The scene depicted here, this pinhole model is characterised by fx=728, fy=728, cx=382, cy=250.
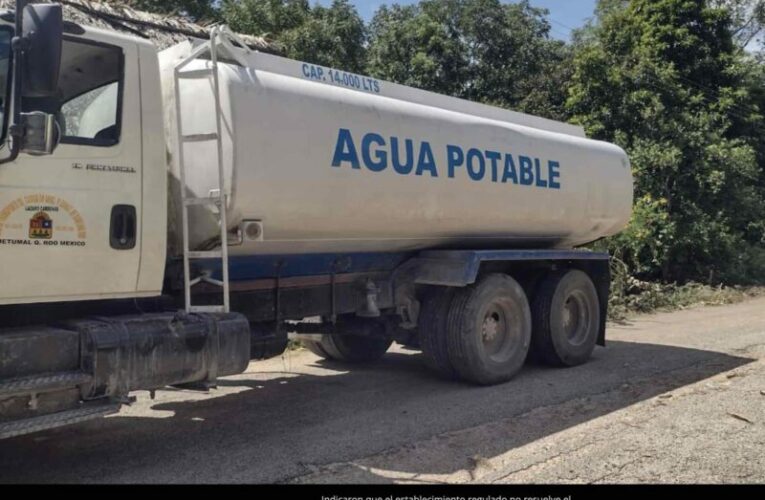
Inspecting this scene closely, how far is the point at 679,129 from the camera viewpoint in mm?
18109

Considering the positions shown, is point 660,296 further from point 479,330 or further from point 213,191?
point 213,191

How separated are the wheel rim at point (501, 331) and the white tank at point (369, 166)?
2.51 feet

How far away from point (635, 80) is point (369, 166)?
14.6 m

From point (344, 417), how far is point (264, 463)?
1362mm

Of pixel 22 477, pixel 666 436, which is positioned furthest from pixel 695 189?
pixel 22 477

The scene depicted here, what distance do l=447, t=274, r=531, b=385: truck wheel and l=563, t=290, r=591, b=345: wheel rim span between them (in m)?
1.09

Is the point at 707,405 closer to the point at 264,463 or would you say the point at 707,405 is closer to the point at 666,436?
the point at 666,436

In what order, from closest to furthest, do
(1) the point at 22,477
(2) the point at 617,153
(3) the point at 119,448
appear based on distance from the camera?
1. (1) the point at 22,477
2. (3) the point at 119,448
3. (2) the point at 617,153

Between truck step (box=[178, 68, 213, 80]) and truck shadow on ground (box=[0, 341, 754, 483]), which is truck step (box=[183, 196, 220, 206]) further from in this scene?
truck shadow on ground (box=[0, 341, 754, 483])

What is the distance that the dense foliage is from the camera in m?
17.4

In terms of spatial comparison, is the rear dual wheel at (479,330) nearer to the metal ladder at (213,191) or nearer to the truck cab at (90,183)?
the metal ladder at (213,191)

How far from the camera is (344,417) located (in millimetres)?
6340

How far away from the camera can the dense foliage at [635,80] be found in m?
17.4

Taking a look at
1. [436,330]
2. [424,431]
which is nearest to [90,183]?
[424,431]
